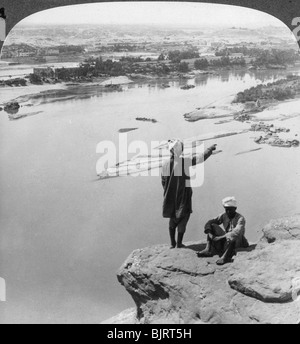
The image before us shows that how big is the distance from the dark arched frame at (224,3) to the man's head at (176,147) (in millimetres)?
1132

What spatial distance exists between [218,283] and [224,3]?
2152 millimetres

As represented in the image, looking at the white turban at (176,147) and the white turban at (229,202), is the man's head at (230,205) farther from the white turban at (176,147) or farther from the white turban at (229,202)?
the white turban at (176,147)

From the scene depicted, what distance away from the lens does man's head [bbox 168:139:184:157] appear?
161 inches

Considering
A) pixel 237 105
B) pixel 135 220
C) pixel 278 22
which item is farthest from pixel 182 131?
pixel 278 22

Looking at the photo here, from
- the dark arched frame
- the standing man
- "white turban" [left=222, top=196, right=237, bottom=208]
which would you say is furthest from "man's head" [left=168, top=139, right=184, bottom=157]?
the dark arched frame

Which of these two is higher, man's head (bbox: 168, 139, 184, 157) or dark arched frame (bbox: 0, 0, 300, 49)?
dark arched frame (bbox: 0, 0, 300, 49)

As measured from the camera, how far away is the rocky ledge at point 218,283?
12.4 feet

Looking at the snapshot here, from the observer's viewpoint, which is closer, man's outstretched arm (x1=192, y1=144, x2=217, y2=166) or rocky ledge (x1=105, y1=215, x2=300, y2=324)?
rocky ledge (x1=105, y1=215, x2=300, y2=324)

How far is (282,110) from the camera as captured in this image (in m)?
4.30

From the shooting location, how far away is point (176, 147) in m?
4.08

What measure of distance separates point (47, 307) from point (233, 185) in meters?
1.73

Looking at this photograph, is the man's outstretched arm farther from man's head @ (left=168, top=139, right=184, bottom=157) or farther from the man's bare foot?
the man's bare foot
